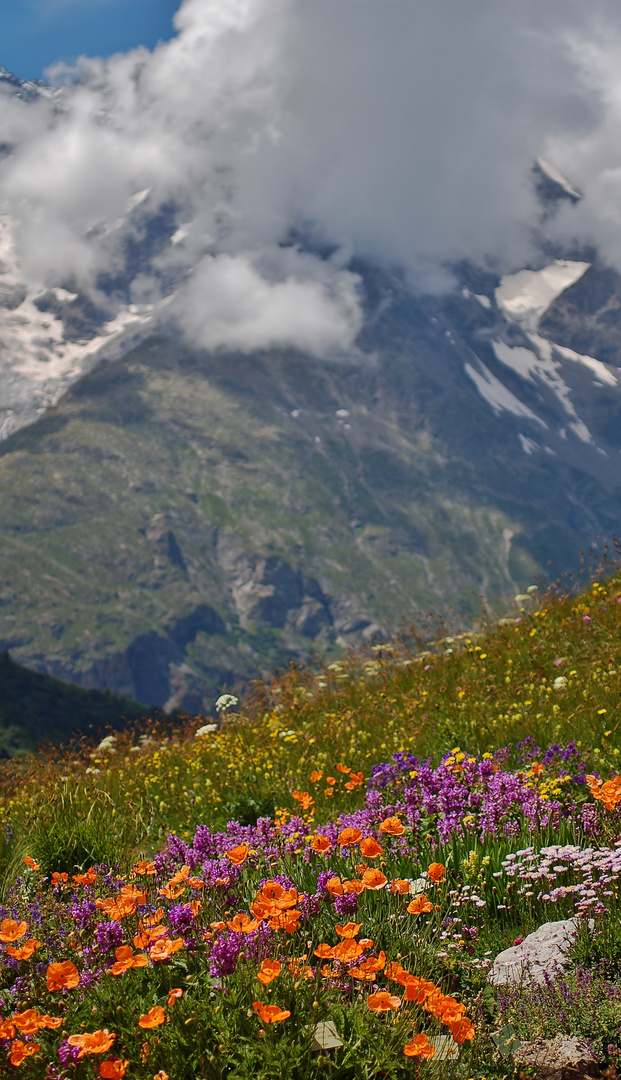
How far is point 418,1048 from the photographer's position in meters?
3.84

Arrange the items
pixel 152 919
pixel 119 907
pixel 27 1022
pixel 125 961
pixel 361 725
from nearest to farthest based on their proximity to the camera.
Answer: pixel 27 1022
pixel 125 961
pixel 119 907
pixel 152 919
pixel 361 725

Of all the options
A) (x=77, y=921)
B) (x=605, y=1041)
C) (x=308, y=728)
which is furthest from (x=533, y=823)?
(x=308, y=728)

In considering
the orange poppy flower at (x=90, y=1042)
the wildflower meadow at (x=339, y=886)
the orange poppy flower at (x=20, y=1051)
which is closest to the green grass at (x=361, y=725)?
the wildflower meadow at (x=339, y=886)

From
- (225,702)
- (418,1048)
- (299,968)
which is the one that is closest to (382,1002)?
(418,1048)

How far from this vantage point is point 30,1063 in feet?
13.0

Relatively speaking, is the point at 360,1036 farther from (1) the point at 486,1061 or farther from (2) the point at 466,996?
(2) the point at 466,996

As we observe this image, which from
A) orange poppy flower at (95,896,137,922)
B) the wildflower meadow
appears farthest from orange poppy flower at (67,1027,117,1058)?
orange poppy flower at (95,896,137,922)

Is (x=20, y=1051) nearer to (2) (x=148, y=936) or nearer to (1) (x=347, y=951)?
(2) (x=148, y=936)

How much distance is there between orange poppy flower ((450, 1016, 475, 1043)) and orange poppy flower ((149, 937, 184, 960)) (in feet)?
4.63

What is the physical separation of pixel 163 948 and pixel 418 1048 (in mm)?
1423

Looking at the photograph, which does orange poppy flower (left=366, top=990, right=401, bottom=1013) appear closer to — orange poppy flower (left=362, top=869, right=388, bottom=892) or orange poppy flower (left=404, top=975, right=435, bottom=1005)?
orange poppy flower (left=404, top=975, right=435, bottom=1005)

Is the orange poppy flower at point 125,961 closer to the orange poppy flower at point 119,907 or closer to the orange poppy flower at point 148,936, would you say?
the orange poppy flower at point 148,936

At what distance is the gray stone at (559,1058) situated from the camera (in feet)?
14.4

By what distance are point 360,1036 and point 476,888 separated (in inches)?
93.4
